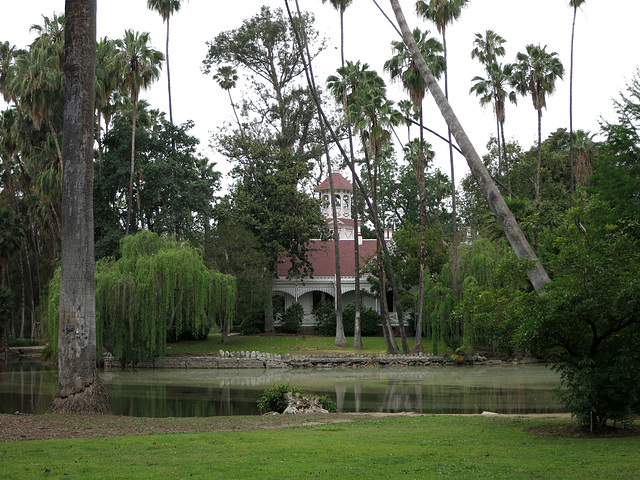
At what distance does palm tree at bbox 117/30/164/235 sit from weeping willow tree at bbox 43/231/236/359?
513cm

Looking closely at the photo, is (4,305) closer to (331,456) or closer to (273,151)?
(273,151)

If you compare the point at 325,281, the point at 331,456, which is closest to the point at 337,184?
the point at 325,281

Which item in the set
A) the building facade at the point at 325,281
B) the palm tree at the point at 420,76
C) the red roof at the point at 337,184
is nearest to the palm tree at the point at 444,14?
the palm tree at the point at 420,76

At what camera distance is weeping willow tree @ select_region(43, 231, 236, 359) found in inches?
1307

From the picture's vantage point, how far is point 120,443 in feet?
34.6

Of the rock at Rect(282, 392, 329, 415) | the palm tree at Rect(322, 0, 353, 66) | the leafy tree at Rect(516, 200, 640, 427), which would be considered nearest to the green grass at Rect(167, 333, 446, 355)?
the palm tree at Rect(322, 0, 353, 66)

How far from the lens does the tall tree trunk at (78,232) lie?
15.6 m

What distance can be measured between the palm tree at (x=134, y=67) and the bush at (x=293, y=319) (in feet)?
44.1

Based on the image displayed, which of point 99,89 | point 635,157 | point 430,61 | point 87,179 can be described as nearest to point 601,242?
point 635,157

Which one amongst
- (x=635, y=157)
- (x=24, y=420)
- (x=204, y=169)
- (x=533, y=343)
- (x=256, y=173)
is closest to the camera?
(x=533, y=343)

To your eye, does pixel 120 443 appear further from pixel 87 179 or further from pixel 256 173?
pixel 256 173

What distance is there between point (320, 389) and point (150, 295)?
39.7 ft

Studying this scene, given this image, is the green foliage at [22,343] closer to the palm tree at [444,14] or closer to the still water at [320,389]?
the still water at [320,389]

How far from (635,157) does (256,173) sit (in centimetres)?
3341
